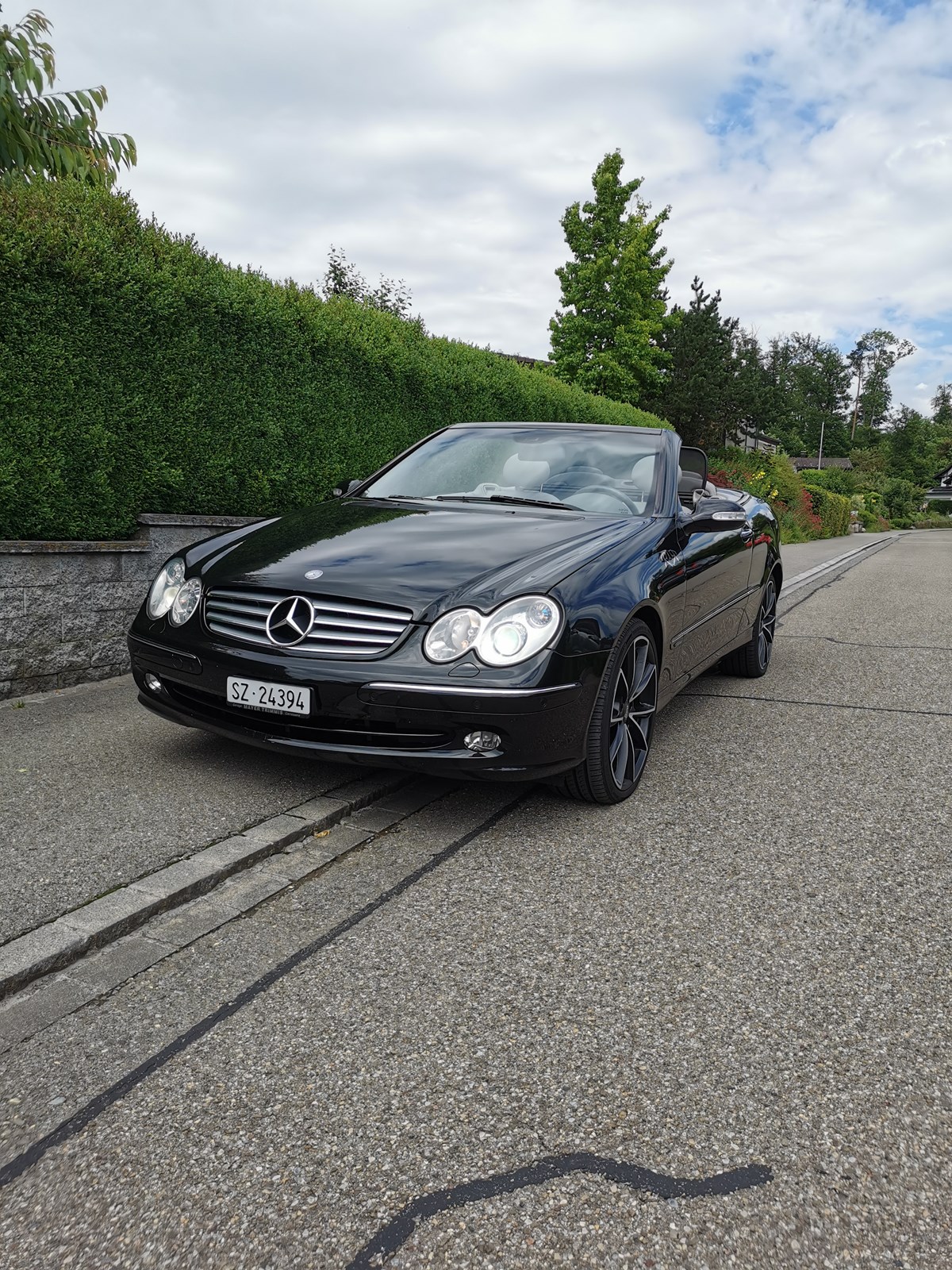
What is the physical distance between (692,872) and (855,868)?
1.84 ft

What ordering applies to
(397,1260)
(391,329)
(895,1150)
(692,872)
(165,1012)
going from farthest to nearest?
1. (391,329)
2. (692,872)
3. (165,1012)
4. (895,1150)
5. (397,1260)

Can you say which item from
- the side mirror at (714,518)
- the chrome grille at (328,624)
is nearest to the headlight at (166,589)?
the chrome grille at (328,624)

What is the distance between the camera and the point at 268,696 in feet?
11.9

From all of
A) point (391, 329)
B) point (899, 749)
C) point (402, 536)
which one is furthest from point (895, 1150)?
point (391, 329)

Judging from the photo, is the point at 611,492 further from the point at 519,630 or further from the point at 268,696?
the point at 268,696

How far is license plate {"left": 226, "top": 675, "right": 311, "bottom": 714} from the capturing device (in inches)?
140

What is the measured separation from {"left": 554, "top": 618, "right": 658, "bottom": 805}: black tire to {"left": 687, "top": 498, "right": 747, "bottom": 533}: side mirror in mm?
830

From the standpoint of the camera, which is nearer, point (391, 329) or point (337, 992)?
point (337, 992)

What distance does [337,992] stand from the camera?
256cm

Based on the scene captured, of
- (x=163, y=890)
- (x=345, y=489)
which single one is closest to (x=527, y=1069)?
(x=163, y=890)

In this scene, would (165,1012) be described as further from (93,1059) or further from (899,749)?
(899,749)

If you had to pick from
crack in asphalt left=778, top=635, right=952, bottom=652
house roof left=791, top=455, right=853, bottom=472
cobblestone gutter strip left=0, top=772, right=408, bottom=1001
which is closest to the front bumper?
cobblestone gutter strip left=0, top=772, right=408, bottom=1001

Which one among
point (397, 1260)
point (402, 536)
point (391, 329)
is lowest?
point (397, 1260)

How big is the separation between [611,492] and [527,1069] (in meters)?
3.11
